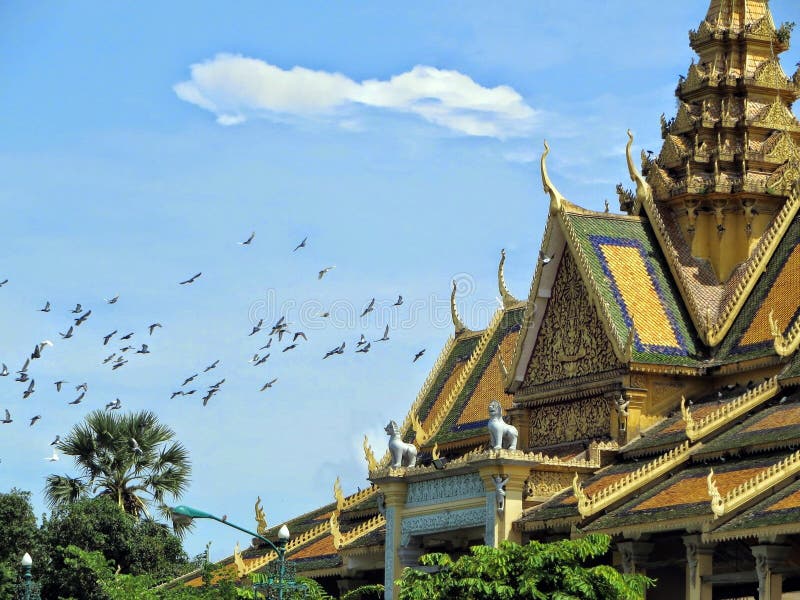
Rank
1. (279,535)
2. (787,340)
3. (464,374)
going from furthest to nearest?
(464,374), (787,340), (279,535)

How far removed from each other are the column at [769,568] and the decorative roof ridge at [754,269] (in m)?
10.3

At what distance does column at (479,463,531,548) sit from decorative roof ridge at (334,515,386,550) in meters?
6.53

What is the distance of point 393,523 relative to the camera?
145ft

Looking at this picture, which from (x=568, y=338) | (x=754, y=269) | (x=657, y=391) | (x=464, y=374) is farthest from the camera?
(x=464, y=374)

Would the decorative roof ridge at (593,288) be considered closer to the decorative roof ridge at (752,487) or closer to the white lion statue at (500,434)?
the white lion statue at (500,434)

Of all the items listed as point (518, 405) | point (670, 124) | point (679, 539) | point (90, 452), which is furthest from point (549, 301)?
point (90, 452)

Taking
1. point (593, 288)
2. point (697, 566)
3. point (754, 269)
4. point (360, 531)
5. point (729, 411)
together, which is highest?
point (754, 269)

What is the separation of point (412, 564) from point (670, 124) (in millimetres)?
12573

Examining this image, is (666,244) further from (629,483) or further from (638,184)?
(629,483)

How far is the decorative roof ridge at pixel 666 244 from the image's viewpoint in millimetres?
45031

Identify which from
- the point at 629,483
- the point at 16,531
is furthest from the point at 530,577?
the point at 16,531

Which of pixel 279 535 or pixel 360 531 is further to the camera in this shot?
pixel 360 531

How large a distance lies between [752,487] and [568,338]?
1083 centimetres

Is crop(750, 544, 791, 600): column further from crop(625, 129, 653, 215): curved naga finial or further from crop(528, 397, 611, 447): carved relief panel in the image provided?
crop(625, 129, 653, 215): curved naga finial
